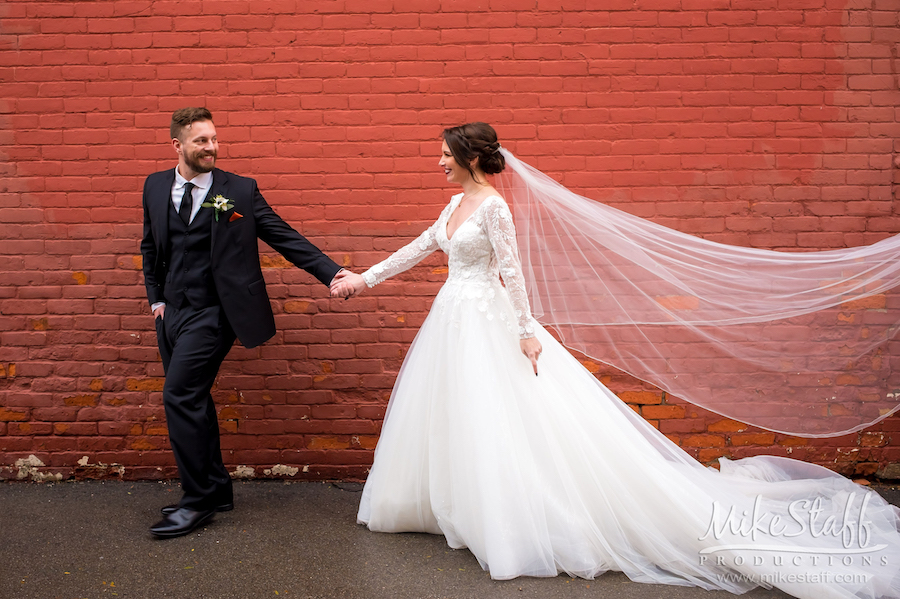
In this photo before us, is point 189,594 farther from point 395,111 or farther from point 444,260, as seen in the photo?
point 395,111

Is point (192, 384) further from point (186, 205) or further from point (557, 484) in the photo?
point (557, 484)

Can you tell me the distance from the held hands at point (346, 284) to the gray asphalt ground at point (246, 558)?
1.22 m

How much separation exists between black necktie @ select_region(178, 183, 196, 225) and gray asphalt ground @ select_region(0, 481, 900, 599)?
1624 mm

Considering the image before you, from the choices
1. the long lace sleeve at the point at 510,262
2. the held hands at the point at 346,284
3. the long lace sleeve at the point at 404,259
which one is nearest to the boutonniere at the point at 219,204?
the held hands at the point at 346,284

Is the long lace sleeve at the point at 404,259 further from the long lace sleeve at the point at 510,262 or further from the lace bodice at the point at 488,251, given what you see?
the long lace sleeve at the point at 510,262

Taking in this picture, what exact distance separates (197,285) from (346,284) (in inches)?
30.5

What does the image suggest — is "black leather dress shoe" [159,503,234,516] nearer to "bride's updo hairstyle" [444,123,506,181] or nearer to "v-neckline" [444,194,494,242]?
"v-neckline" [444,194,494,242]

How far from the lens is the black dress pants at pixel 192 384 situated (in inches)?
134

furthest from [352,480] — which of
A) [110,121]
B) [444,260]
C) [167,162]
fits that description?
[110,121]

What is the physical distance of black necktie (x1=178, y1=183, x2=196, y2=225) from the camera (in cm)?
348

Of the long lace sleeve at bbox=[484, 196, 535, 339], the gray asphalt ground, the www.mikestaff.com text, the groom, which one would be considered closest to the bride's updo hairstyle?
the long lace sleeve at bbox=[484, 196, 535, 339]

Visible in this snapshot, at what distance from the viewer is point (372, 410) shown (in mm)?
4152

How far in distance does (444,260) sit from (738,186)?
184 centimetres

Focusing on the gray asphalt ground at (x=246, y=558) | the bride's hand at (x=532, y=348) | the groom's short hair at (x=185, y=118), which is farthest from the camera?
the groom's short hair at (x=185, y=118)
